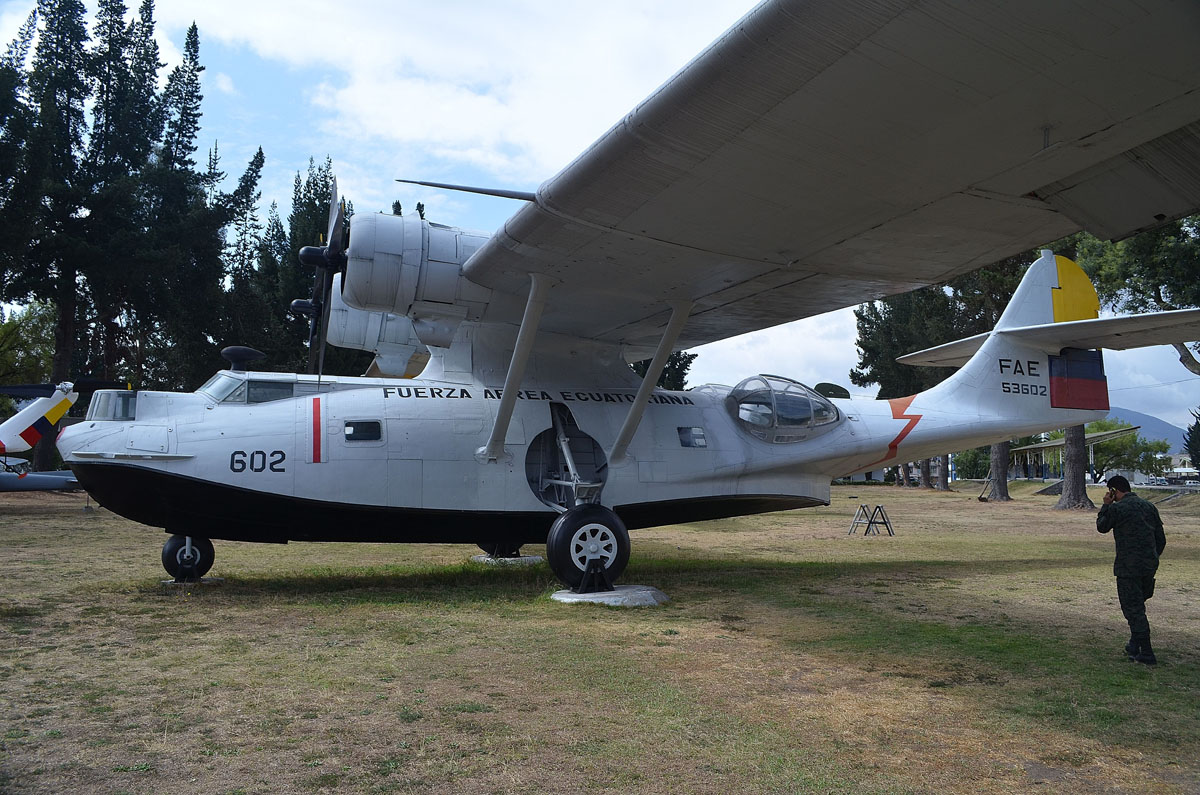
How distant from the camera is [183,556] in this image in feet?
29.1

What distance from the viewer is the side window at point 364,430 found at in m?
8.82

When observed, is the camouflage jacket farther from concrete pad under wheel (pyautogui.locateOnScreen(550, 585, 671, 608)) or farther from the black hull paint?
the black hull paint

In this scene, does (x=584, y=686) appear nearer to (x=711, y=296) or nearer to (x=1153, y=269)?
(x=711, y=296)

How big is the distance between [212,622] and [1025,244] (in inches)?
300

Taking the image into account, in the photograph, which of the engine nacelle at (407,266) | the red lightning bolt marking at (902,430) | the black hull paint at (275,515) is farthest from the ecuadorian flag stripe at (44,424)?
the red lightning bolt marking at (902,430)

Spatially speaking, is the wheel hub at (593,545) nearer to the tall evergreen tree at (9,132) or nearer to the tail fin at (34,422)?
the tail fin at (34,422)

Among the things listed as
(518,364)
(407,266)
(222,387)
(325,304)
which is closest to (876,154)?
(518,364)

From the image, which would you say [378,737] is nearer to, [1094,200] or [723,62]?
[723,62]

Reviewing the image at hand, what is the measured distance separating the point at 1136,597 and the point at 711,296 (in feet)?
15.6

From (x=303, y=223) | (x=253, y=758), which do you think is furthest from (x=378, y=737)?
(x=303, y=223)

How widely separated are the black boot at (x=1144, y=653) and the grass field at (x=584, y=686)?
100mm

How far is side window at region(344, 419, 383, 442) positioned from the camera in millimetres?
8820

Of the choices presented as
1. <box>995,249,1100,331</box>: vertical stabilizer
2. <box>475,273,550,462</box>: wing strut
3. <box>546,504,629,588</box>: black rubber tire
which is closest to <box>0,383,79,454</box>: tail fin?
<box>475,273,550,462</box>: wing strut

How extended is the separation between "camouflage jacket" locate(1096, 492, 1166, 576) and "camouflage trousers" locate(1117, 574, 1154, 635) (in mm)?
55
